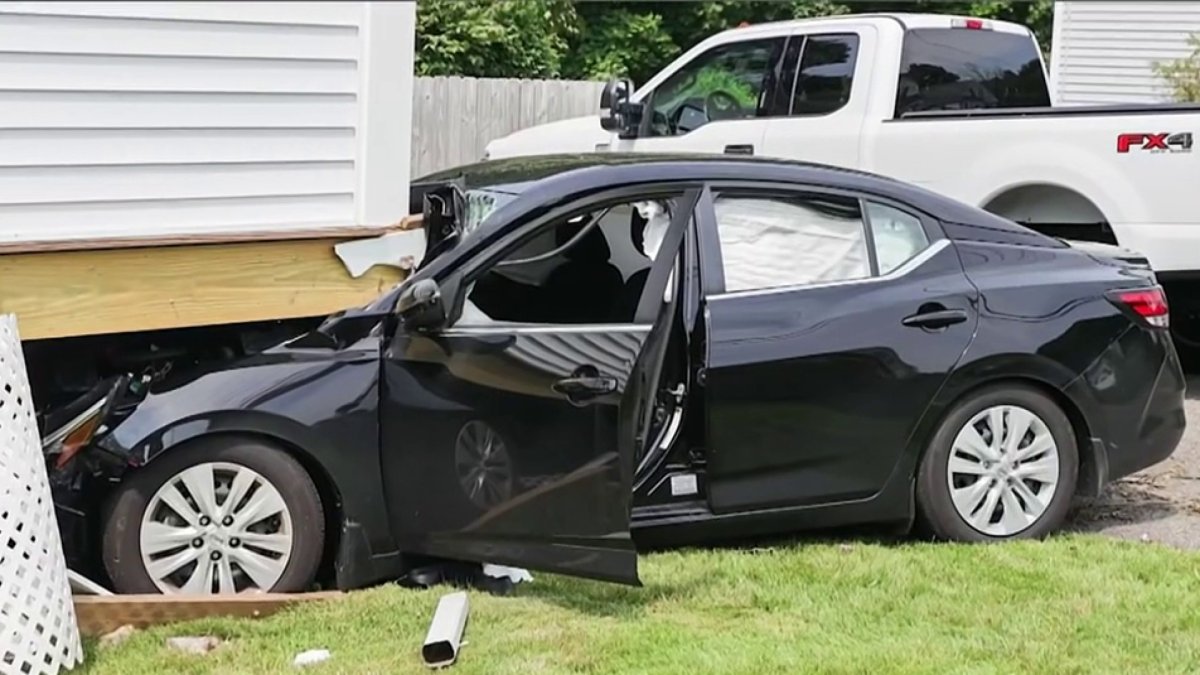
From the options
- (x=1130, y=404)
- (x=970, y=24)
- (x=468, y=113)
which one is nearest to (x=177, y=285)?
(x=1130, y=404)

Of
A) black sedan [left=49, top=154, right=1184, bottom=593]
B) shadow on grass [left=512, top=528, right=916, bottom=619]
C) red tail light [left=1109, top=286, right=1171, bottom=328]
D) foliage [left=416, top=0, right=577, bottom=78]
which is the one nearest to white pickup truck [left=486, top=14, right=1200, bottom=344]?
black sedan [left=49, top=154, right=1184, bottom=593]

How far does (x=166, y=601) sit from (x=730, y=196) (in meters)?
2.53

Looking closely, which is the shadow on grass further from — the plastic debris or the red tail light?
the red tail light

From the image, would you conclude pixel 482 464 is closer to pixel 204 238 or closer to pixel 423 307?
pixel 423 307

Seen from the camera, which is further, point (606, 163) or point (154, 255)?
point (606, 163)

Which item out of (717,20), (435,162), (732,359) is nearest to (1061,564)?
(732,359)

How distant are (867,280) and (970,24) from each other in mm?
4482

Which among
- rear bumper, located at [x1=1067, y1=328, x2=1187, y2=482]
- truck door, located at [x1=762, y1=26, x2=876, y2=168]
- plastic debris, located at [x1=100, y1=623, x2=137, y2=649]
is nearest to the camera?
plastic debris, located at [x1=100, y1=623, x2=137, y2=649]

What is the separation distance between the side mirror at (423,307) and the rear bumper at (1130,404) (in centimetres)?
261

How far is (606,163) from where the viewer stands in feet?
17.9

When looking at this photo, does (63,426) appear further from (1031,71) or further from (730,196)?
(1031,71)

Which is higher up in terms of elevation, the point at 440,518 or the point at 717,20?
the point at 717,20

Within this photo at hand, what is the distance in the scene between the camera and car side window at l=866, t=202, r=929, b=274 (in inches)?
218

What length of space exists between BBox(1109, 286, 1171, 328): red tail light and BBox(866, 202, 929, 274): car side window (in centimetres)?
86
